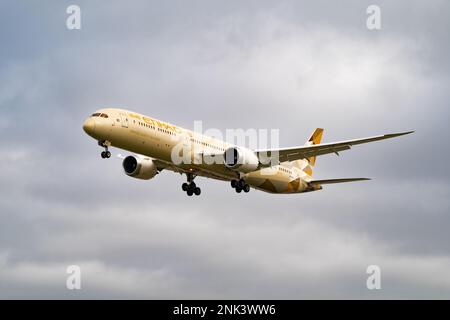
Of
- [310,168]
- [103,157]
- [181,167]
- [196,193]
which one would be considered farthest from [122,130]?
[310,168]

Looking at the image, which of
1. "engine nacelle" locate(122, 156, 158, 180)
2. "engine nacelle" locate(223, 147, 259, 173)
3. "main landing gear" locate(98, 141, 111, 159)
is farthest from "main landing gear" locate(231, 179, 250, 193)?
"main landing gear" locate(98, 141, 111, 159)

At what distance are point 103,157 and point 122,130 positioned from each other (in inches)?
98.4

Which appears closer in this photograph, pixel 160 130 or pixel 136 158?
pixel 160 130

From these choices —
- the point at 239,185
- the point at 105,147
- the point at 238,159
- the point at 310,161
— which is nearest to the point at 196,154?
the point at 238,159

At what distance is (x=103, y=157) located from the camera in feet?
211

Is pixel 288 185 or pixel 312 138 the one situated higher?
pixel 312 138

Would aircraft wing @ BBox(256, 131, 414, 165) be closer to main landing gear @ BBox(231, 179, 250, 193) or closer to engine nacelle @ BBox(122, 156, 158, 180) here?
main landing gear @ BBox(231, 179, 250, 193)

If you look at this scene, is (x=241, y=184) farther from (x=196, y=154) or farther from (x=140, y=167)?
(x=140, y=167)

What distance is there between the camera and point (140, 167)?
73688mm

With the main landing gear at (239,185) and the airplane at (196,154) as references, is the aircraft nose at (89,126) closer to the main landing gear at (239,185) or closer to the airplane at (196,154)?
the airplane at (196,154)

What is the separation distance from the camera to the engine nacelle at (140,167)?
7375 cm

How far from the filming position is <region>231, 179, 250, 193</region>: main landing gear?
73.4 meters

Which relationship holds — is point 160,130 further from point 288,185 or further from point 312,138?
point 312,138

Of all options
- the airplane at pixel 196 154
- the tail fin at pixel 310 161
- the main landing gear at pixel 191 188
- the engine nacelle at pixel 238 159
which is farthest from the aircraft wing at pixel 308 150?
the tail fin at pixel 310 161
